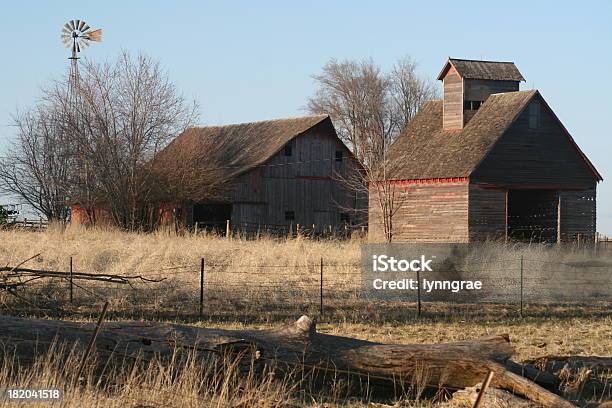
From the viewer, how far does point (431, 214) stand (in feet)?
127

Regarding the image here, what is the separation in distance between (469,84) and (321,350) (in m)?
32.6

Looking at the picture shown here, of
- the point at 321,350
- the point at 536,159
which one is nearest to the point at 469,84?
the point at 536,159

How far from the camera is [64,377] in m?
8.52

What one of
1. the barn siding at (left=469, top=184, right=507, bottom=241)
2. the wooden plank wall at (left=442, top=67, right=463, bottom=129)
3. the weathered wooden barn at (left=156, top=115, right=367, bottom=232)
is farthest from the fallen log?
the weathered wooden barn at (left=156, top=115, right=367, bottom=232)

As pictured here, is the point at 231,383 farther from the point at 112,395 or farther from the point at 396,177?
the point at 396,177

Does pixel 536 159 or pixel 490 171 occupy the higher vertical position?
pixel 536 159

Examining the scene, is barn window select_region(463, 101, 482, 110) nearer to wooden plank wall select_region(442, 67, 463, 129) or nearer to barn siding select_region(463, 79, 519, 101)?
barn siding select_region(463, 79, 519, 101)

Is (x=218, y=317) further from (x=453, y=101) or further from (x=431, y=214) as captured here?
(x=453, y=101)

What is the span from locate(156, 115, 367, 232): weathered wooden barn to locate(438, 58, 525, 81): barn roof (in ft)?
26.1

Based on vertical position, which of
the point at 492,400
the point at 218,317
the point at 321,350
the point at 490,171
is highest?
the point at 490,171

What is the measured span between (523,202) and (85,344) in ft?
112

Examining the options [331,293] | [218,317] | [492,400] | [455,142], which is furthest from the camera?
[455,142]

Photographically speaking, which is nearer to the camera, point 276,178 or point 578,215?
point 578,215

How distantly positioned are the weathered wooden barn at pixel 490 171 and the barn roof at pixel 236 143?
6974 mm
